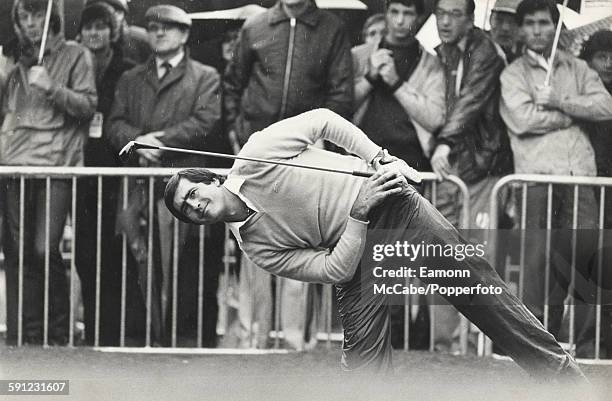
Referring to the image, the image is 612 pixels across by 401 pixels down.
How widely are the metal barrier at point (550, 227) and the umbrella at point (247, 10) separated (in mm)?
1129

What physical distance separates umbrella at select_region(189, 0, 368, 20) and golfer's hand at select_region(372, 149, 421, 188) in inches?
28.9

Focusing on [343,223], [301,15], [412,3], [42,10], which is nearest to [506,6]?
[412,3]

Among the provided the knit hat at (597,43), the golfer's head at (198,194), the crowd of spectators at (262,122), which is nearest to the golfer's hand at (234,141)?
the crowd of spectators at (262,122)

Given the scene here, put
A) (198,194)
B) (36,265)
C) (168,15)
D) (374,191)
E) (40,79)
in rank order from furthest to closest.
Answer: (36,265) < (40,79) < (168,15) < (198,194) < (374,191)

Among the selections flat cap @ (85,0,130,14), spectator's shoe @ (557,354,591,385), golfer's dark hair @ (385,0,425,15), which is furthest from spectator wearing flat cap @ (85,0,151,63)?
spectator's shoe @ (557,354,591,385)

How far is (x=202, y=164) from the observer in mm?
7656

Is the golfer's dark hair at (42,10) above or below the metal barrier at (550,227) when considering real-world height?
above

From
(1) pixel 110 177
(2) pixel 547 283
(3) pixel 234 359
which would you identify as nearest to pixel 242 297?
(3) pixel 234 359

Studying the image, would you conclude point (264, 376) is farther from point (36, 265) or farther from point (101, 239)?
point (36, 265)

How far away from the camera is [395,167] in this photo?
7.33m

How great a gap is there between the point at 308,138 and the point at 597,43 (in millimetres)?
1501

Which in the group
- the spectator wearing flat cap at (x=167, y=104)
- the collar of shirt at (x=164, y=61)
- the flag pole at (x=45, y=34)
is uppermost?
the flag pole at (x=45, y=34)

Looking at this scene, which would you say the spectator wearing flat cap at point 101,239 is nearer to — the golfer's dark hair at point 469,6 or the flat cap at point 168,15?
the flat cap at point 168,15

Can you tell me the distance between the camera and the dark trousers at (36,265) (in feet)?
25.9
